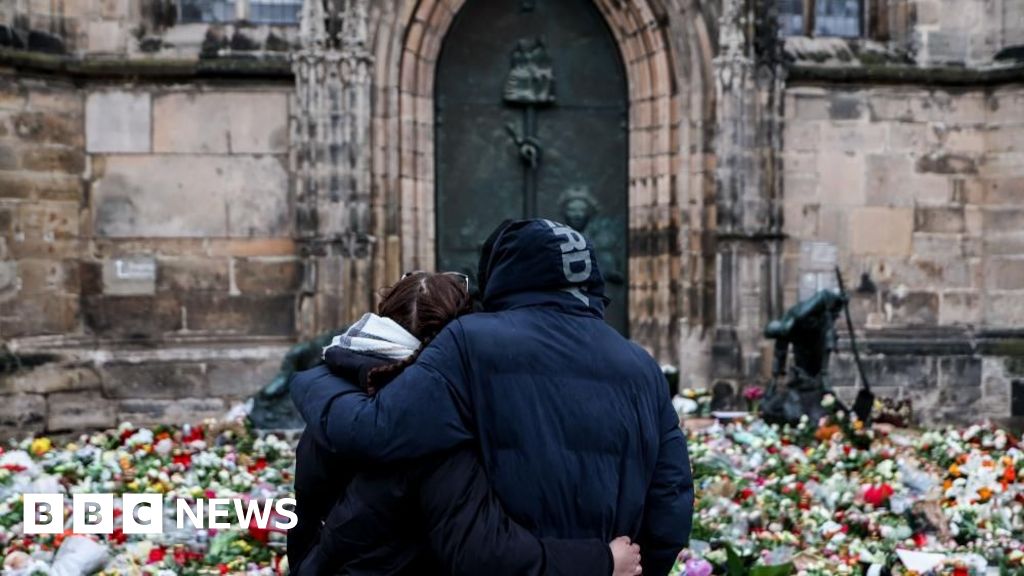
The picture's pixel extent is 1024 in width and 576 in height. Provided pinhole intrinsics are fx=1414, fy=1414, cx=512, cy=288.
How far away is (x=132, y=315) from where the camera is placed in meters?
11.6

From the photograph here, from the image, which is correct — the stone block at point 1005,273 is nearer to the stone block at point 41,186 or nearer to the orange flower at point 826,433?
the orange flower at point 826,433

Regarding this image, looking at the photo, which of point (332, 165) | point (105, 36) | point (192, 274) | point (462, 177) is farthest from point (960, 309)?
point (105, 36)

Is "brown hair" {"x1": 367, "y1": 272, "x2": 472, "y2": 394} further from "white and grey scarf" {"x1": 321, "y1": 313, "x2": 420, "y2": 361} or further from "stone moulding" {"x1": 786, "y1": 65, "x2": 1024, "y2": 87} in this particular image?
"stone moulding" {"x1": 786, "y1": 65, "x2": 1024, "y2": 87}

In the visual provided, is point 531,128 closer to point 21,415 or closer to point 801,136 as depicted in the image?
point 801,136

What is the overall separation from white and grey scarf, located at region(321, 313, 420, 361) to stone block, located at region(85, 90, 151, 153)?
348 inches

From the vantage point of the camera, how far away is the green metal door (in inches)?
488

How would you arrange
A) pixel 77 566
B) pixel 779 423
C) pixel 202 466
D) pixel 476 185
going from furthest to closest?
pixel 476 185 < pixel 779 423 < pixel 202 466 < pixel 77 566

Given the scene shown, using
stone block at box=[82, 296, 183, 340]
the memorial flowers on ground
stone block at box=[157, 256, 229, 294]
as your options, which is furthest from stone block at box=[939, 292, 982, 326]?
stone block at box=[82, 296, 183, 340]

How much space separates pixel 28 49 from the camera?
37.3 feet

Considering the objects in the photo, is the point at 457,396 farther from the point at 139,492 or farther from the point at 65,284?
the point at 65,284

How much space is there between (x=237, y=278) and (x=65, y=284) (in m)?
1.37

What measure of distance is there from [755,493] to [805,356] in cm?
264

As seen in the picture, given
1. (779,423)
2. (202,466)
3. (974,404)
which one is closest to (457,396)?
(202,466)

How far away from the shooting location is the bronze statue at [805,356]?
10.1 m
